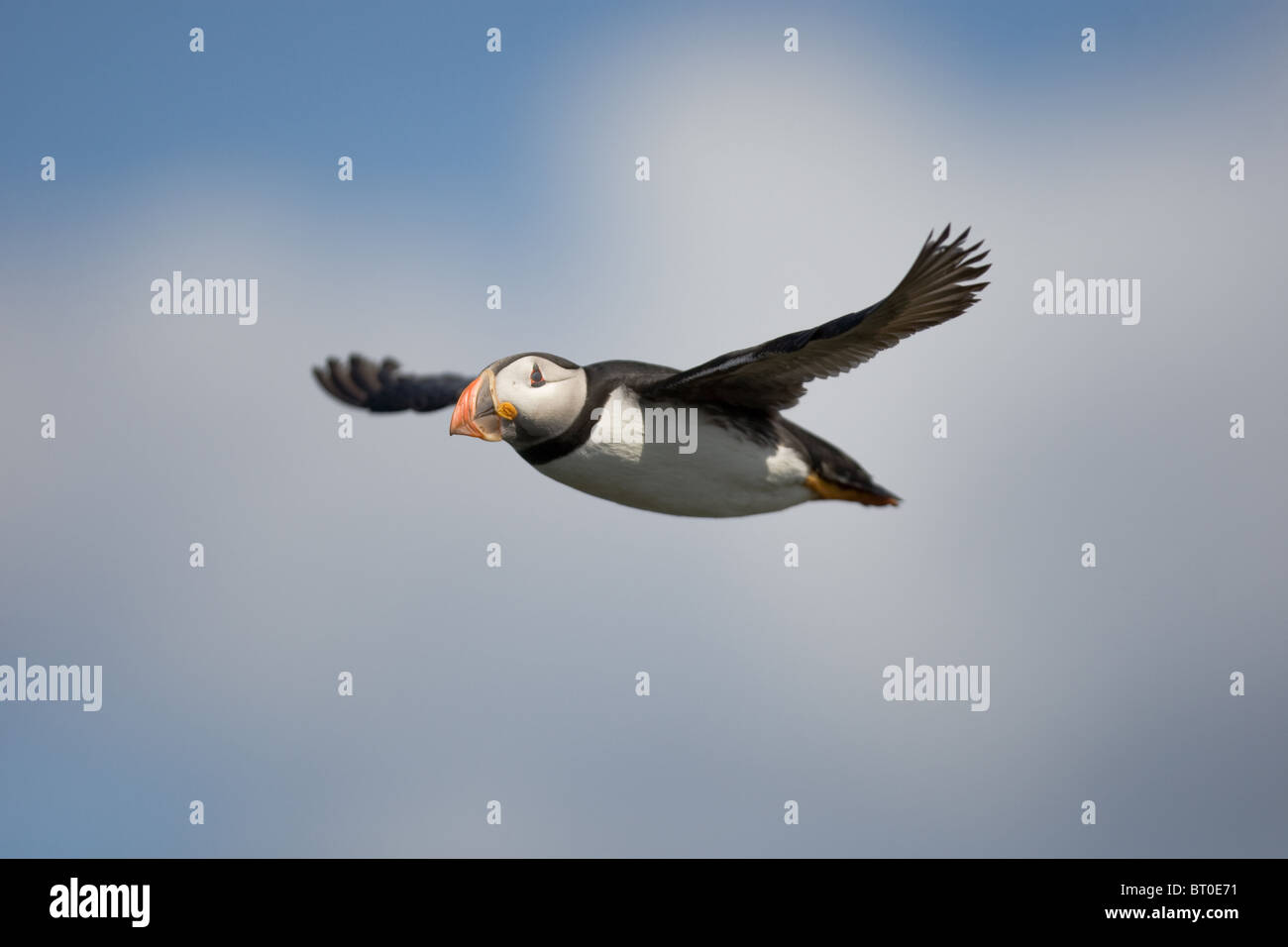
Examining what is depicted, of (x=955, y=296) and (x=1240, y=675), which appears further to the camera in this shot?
(x=1240, y=675)

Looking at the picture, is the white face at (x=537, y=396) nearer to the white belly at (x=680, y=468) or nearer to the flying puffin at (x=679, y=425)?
the flying puffin at (x=679, y=425)

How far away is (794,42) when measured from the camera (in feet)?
38.4

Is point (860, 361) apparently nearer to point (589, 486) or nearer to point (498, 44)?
point (589, 486)

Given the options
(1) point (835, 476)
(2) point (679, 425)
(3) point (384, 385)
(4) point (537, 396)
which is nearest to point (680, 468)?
(2) point (679, 425)

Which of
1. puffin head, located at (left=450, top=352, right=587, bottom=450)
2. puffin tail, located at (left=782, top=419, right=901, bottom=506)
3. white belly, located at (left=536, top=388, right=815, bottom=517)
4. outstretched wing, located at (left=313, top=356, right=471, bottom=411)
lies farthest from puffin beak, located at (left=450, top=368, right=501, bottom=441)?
outstretched wing, located at (left=313, top=356, right=471, bottom=411)

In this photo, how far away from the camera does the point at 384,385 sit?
11.8 m

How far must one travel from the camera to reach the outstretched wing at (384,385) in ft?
38.2

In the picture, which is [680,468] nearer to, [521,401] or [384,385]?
[521,401]

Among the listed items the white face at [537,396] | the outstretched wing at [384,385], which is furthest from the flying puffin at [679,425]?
the outstretched wing at [384,385]

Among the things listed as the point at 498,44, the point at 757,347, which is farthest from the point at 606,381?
the point at 498,44

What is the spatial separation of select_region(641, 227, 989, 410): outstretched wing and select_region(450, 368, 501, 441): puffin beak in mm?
978
